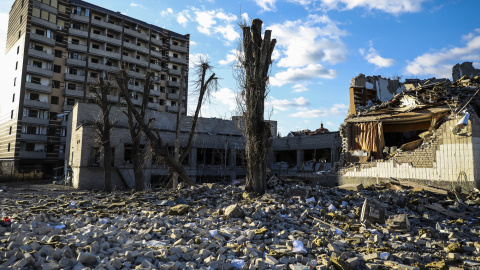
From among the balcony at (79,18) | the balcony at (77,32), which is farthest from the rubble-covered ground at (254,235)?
the balcony at (79,18)

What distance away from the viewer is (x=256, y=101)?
31.4 feet

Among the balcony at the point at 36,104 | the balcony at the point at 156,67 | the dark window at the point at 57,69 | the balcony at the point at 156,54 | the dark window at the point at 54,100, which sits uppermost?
the balcony at the point at 156,54

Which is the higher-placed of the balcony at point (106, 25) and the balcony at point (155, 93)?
Answer: the balcony at point (106, 25)

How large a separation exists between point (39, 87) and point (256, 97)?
1412 inches

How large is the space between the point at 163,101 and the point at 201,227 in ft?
142

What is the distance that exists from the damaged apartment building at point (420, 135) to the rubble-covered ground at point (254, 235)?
3425mm

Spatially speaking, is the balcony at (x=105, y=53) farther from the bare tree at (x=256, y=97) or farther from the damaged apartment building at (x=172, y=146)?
the bare tree at (x=256, y=97)

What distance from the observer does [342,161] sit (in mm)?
16812

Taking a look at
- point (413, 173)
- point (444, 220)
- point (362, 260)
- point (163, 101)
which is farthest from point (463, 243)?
point (163, 101)

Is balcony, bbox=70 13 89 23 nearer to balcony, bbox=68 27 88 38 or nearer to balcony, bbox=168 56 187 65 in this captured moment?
balcony, bbox=68 27 88 38

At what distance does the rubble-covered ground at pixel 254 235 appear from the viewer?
4613 millimetres

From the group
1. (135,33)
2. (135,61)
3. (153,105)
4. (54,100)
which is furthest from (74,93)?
(135,33)

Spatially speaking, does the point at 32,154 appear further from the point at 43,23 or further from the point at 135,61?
the point at 135,61

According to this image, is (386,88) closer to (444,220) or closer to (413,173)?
(413,173)
